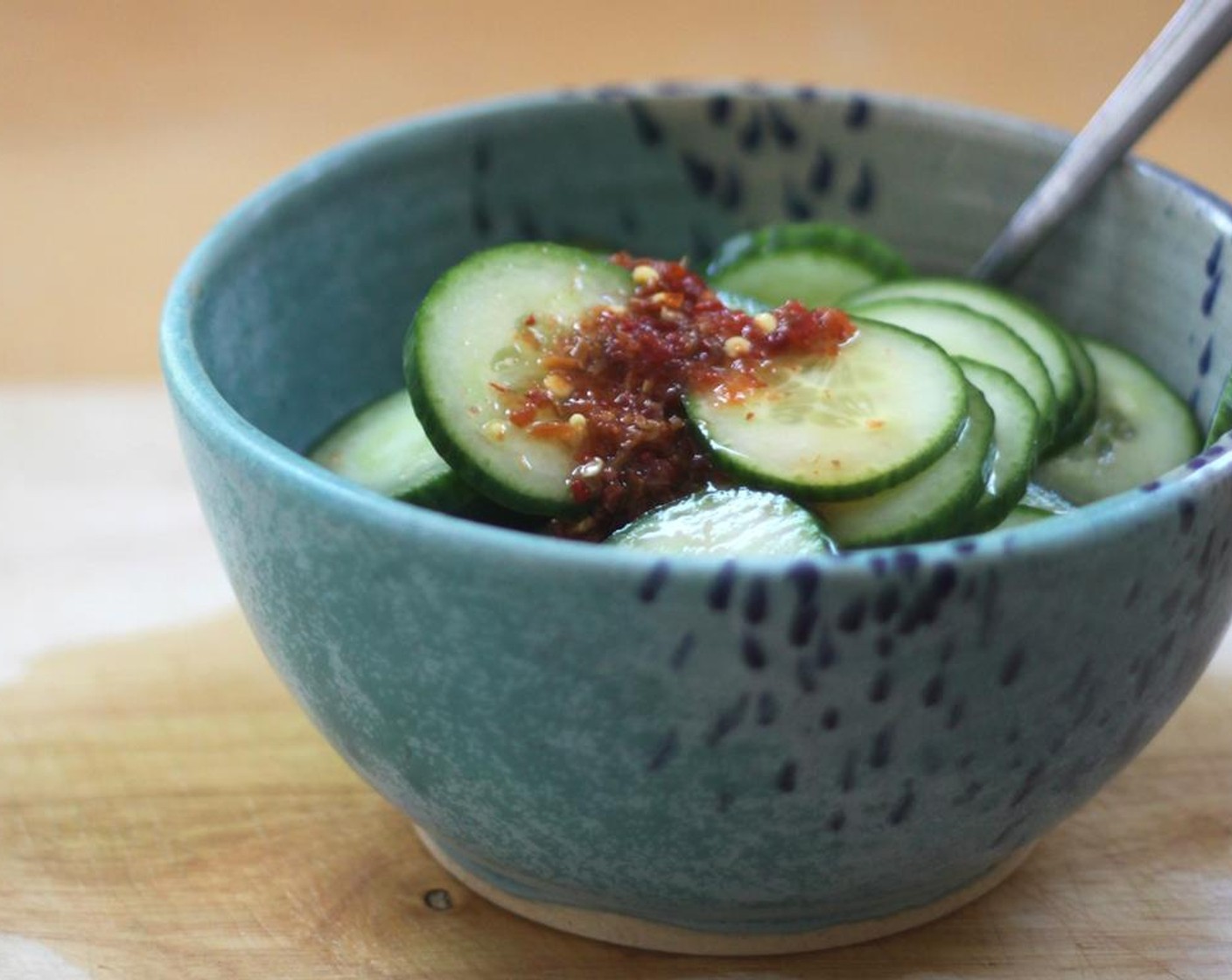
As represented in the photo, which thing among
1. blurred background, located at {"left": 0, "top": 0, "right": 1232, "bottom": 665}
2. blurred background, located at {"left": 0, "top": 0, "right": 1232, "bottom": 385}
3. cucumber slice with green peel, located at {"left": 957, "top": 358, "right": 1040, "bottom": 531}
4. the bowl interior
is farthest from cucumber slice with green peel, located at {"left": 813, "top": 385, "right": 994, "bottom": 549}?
blurred background, located at {"left": 0, "top": 0, "right": 1232, "bottom": 385}

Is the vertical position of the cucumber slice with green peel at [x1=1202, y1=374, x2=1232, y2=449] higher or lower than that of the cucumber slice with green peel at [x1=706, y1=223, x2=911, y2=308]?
higher

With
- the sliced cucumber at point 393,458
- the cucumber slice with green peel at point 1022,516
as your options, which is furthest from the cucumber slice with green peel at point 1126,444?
the sliced cucumber at point 393,458

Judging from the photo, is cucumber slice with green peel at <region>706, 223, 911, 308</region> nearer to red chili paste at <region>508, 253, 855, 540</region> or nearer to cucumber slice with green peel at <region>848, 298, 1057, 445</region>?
cucumber slice with green peel at <region>848, 298, 1057, 445</region>

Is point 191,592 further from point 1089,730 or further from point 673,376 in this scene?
point 1089,730

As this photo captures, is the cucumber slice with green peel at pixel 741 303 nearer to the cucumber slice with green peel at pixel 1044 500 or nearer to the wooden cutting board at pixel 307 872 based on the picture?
the cucumber slice with green peel at pixel 1044 500

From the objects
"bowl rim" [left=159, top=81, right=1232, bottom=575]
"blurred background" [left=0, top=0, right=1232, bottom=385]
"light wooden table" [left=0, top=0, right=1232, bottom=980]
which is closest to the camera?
"bowl rim" [left=159, top=81, right=1232, bottom=575]

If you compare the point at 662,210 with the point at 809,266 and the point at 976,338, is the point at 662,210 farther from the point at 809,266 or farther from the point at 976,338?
the point at 976,338

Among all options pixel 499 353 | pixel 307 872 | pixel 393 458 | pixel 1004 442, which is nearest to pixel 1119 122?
pixel 1004 442
